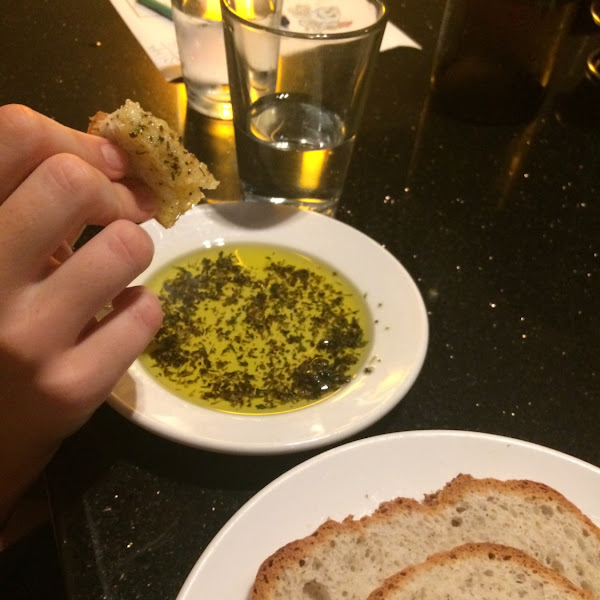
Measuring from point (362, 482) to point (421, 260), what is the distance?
614mm

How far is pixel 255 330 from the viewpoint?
1.14 meters

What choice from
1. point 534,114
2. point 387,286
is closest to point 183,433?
point 387,286

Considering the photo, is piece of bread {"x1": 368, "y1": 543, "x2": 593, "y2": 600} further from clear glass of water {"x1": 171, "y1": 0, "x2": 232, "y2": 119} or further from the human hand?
clear glass of water {"x1": 171, "y1": 0, "x2": 232, "y2": 119}

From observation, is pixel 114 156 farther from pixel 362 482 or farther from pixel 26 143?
pixel 362 482

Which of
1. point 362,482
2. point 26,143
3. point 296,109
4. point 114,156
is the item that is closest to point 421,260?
point 296,109

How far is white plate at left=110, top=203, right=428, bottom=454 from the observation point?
916 mm

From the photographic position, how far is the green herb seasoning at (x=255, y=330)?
3.38ft

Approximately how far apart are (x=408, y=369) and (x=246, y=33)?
0.70m

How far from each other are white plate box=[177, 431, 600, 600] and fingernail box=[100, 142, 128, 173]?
48cm

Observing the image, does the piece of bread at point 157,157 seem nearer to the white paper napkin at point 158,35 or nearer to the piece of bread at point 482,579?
the piece of bread at point 482,579

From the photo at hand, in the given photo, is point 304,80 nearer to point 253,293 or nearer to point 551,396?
point 253,293

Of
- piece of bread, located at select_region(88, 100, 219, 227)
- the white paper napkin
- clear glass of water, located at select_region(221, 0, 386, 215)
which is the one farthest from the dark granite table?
piece of bread, located at select_region(88, 100, 219, 227)

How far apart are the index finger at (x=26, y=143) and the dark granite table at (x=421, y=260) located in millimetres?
404

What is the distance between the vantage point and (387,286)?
1.18 meters
